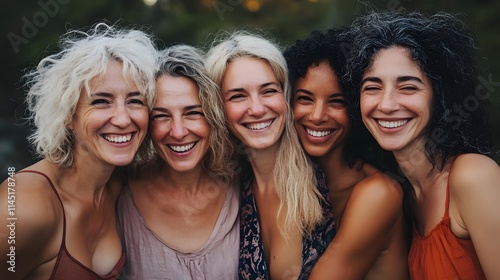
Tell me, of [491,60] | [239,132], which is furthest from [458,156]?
[491,60]

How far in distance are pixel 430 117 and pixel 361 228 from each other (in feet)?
2.18

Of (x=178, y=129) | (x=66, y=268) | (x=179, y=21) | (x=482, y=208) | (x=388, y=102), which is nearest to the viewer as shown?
(x=482, y=208)

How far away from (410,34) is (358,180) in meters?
0.85

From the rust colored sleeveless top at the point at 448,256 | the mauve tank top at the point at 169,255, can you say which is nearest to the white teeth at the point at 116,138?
the mauve tank top at the point at 169,255

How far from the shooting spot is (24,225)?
2.61m

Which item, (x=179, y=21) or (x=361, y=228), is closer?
(x=361, y=228)

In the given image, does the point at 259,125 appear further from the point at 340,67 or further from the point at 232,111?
the point at 340,67

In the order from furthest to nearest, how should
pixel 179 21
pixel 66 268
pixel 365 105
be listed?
pixel 179 21, pixel 365 105, pixel 66 268

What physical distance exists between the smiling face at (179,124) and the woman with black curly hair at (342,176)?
56 cm

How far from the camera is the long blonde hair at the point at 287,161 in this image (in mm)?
3240

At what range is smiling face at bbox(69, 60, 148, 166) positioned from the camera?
294 centimetres

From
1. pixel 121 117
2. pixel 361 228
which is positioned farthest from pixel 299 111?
pixel 121 117

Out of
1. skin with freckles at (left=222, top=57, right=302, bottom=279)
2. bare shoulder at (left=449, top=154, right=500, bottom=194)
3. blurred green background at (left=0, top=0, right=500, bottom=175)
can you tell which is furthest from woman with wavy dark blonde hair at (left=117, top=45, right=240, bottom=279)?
blurred green background at (left=0, top=0, right=500, bottom=175)

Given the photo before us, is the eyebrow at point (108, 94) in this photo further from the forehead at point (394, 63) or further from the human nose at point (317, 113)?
the forehead at point (394, 63)
